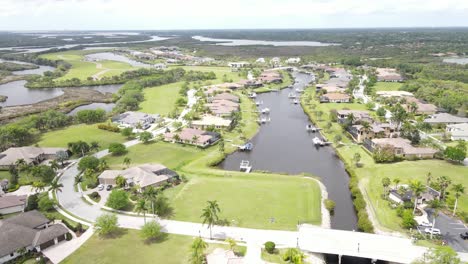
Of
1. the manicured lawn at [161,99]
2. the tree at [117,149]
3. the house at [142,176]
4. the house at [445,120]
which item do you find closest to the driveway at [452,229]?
the house at [142,176]

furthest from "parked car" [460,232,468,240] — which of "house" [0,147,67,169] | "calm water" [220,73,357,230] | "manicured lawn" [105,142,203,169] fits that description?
"house" [0,147,67,169]

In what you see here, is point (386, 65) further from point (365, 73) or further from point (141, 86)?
point (141, 86)

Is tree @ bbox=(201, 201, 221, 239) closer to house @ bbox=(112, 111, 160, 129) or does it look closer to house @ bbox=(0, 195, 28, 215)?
house @ bbox=(0, 195, 28, 215)

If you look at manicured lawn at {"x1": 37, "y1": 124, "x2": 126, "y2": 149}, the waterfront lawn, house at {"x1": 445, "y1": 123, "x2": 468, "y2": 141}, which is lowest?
the waterfront lawn

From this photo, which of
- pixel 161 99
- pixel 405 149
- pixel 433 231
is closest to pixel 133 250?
pixel 433 231

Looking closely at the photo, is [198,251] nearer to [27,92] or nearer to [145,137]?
[145,137]

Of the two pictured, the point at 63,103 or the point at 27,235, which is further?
the point at 63,103
